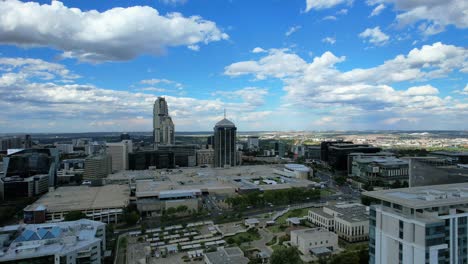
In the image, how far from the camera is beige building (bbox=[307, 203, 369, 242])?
16547mm

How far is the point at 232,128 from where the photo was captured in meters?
44.1

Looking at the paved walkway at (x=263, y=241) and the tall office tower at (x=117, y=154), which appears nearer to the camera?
the paved walkway at (x=263, y=241)

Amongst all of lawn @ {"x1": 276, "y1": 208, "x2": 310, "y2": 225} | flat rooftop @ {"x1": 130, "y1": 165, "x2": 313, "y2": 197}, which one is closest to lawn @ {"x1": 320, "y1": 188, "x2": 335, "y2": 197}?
flat rooftop @ {"x1": 130, "y1": 165, "x2": 313, "y2": 197}

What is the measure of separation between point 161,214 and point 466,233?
17.8m

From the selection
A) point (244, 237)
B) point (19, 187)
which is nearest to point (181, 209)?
point (244, 237)

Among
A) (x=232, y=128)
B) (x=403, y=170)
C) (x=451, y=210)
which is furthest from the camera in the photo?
(x=232, y=128)

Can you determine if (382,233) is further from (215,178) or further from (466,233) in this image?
(215,178)

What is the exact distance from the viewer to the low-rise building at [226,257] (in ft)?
42.2

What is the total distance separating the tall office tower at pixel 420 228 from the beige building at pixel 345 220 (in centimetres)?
762

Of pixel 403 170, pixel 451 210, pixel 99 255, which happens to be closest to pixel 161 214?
pixel 99 255

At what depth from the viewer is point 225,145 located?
45.4 m

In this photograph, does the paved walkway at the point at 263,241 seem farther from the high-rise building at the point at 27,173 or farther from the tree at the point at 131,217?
the high-rise building at the point at 27,173

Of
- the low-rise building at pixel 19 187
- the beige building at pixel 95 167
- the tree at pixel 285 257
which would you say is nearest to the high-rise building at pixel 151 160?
the beige building at pixel 95 167

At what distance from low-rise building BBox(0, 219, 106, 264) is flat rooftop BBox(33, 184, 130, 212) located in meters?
6.49
